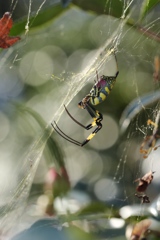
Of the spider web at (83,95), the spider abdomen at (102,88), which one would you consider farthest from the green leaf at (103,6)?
the spider abdomen at (102,88)

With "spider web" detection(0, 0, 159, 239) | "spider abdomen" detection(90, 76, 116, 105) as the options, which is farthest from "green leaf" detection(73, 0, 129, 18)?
"spider abdomen" detection(90, 76, 116, 105)

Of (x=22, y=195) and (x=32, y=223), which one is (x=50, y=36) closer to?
(x=22, y=195)

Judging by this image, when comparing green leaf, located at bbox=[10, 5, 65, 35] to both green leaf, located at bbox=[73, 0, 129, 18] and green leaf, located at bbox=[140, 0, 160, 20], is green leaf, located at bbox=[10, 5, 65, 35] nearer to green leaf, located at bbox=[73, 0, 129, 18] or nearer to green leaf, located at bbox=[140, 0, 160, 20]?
green leaf, located at bbox=[73, 0, 129, 18]

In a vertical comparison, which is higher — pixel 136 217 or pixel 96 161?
pixel 136 217

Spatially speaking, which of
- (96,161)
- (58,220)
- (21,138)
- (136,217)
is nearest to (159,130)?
(136,217)

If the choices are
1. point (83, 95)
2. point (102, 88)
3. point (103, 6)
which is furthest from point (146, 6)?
point (83, 95)

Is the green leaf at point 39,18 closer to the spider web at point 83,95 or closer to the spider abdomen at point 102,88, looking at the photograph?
the spider web at point 83,95

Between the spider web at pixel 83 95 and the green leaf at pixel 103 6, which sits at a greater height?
the green leaf at pixel 103 6

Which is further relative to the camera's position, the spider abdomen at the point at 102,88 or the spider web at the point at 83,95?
the spider web at the point at 83,95

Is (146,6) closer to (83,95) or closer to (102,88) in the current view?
(102,88)
